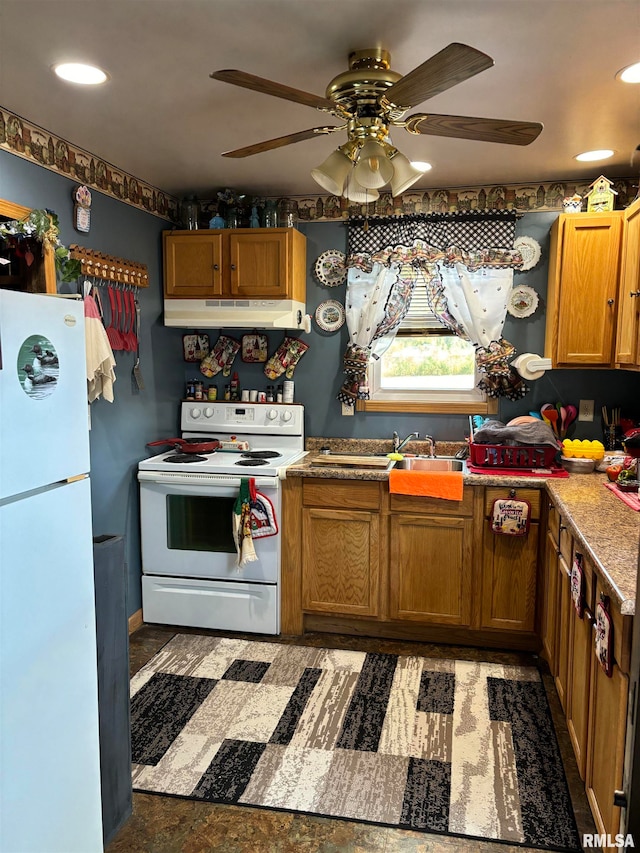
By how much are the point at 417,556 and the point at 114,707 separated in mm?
1785

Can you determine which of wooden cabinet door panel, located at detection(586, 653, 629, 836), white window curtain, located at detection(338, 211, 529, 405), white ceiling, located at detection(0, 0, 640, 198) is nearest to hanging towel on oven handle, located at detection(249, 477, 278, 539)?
white window curtain, located at detection(338, 211, 529, 405)

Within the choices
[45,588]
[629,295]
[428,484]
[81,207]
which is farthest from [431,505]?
[81,207]

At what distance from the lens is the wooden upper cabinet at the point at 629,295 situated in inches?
116

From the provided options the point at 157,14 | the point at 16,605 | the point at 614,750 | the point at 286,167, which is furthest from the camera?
the point at 286,167

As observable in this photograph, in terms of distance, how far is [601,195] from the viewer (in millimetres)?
3398

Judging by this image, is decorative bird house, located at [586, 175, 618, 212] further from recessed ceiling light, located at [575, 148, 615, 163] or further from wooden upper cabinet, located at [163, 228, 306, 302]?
wooden upper cabinet, located at [163, 228, 306, 302]

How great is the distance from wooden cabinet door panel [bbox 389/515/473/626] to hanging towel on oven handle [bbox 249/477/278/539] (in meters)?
0.65

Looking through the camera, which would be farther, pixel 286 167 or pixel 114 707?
pixel 286 167

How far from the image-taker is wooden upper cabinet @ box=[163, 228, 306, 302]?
3.73m

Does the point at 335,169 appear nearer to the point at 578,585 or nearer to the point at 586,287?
the point at 578,585

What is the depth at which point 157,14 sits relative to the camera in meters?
1.83

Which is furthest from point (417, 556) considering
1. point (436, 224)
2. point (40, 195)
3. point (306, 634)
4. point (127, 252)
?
point (40, 195)

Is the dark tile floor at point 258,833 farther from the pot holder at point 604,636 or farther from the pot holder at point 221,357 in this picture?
the pot holder at point 221,357

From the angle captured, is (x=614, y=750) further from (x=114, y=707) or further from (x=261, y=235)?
(x=261, y=235)
